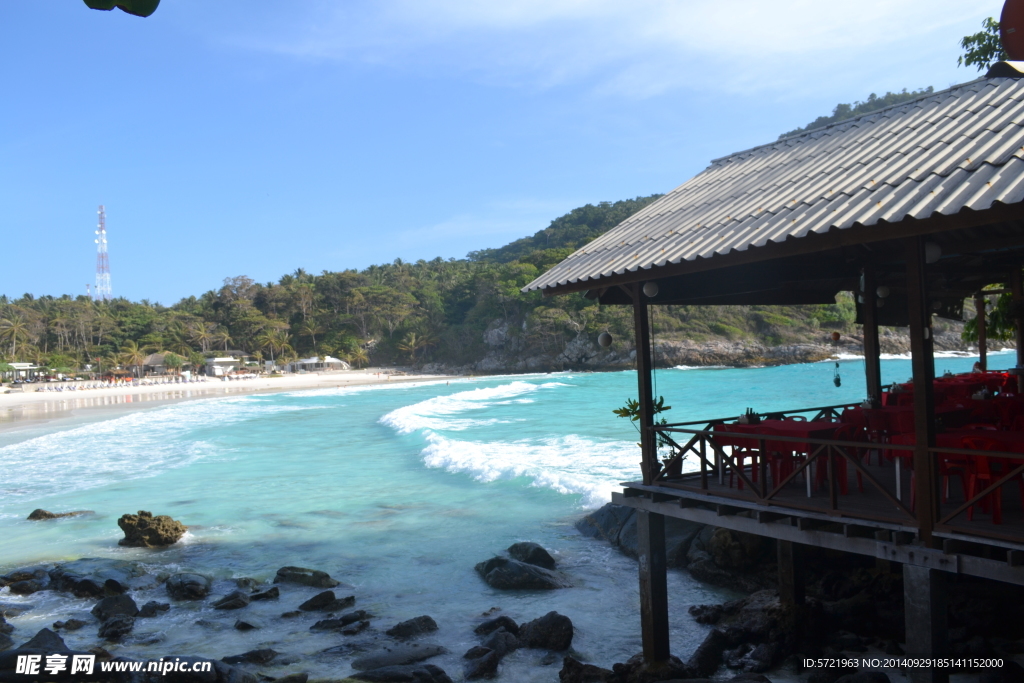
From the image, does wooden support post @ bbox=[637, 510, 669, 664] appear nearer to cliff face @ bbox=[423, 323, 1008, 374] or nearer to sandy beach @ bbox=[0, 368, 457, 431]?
sandy beach @ bbox=[0, 368, 457, 431]

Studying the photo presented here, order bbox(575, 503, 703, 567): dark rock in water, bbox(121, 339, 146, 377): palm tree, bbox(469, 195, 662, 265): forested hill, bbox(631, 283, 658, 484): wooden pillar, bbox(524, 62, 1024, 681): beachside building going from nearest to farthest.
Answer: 1. bbox(524, 62, 1024, 681): beachside building
2. bbox(631, 283, 658, 484): wooden pillar
3. bbox(575, 503, 703, 567): dark rock in water
4. bbox(121, 339, 146, 377): palm tree
5. bbox(469, 195, 662, 265): forested hill

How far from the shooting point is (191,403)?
49.7 metres

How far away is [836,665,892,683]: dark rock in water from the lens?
5.23m

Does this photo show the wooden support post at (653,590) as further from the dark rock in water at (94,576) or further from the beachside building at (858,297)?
the dark rock in water at (94,576)

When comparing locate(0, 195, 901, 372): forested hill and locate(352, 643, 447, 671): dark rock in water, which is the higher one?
locate(0, 195, 901, 372): forested hill

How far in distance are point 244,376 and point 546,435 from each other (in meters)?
62.9

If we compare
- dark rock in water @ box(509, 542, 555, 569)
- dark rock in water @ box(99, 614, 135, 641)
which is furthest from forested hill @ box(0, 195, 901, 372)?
dark rock in water @ box(99, 614, 135, 641)

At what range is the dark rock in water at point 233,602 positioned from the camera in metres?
9.04

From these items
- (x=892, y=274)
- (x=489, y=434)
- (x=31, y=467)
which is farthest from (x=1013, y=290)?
(x=31, y=467)

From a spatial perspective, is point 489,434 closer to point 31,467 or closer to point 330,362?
point 31,467

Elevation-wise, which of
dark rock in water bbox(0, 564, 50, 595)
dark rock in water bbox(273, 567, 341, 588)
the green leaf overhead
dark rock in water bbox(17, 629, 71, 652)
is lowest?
dark rock in water bbox(273, 567, 341, 588)

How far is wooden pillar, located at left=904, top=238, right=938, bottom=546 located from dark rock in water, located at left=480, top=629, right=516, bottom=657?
14.3 ft

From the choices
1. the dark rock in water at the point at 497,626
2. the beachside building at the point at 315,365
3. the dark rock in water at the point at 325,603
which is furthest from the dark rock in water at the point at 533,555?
the beachside building at the point at 315,365

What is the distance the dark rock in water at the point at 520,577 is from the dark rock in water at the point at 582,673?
274 centimetres
